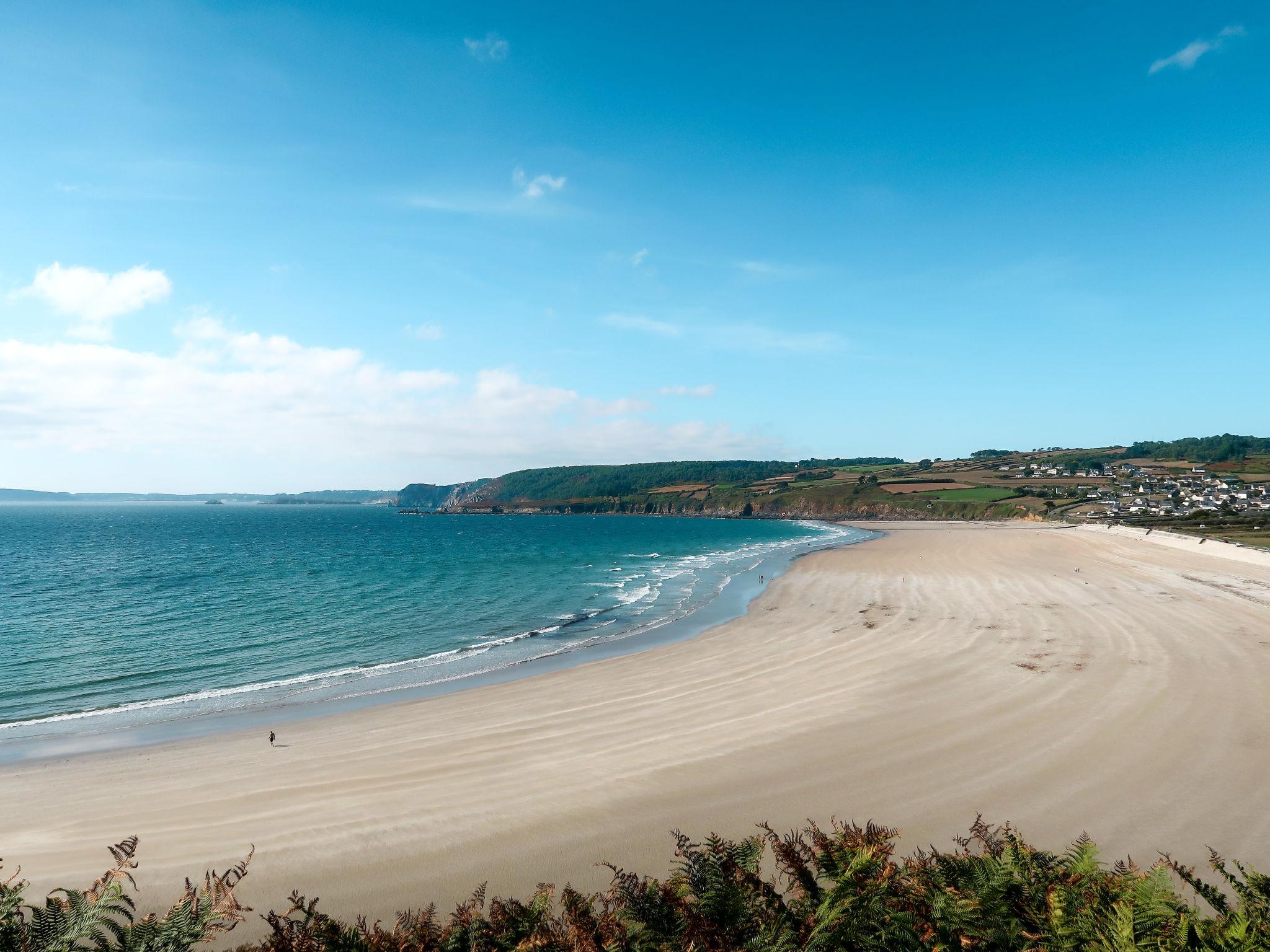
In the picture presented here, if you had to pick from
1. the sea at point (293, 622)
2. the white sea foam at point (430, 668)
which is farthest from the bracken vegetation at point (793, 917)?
the white sea foam at point (430, 668)

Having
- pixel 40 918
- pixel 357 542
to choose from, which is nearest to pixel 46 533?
pixel 357 542

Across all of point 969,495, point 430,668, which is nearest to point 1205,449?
point 969,495

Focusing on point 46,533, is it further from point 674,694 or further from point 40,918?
point 40,918

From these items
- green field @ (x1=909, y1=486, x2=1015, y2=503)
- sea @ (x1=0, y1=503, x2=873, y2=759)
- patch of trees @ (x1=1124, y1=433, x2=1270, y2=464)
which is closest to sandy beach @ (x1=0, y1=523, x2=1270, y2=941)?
sea @ (x1=0, y1=503, x2=873, y2=759)

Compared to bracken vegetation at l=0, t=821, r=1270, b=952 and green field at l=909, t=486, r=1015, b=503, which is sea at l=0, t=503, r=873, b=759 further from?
green field at l=909, t=486, r=1015, b=503

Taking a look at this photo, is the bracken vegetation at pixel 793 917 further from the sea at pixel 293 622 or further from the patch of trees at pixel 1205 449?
the patch of trees at pixel 1205 449

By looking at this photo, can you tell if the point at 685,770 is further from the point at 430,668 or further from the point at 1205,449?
the point at 1205,449

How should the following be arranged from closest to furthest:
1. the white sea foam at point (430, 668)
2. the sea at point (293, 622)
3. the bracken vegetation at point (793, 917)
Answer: the bracken vegetation at point (793, 917), the white sea foam at point (430, 668), the sea at point (293, 622)
